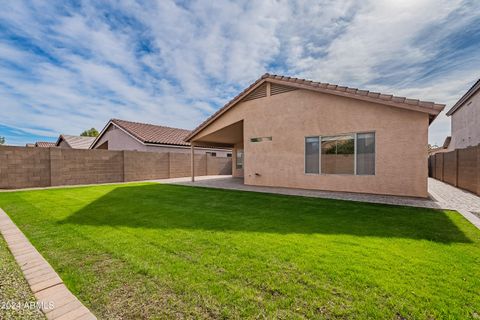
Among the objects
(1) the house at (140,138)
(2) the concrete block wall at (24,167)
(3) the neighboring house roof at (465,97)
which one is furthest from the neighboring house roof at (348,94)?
(2) the concrete block wall at (24,167)

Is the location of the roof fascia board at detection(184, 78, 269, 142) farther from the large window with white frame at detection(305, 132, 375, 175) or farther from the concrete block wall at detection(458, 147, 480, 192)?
the concrete block wall at detection(458, 147, 480, 192)

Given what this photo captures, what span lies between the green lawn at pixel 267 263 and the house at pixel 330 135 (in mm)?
2968

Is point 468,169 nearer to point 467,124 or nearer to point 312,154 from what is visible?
point 312,154

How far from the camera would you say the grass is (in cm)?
219

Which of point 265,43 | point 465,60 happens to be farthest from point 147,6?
point 465,60

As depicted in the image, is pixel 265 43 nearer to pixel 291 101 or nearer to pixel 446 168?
pixel 291 101

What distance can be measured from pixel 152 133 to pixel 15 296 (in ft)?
75.4

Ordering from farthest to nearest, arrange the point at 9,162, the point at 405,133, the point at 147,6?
the point at 9,162
the point at 147,6
the point at 405,133

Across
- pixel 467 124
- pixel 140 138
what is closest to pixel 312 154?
pixel 467 124

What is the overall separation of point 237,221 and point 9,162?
15458 millimetres

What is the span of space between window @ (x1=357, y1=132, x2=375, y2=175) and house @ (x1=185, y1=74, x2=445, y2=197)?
4 centimetres

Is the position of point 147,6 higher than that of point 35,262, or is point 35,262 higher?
point 147,6

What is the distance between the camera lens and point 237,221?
5559 mm

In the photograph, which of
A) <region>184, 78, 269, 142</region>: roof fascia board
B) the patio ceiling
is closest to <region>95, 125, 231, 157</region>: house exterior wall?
the patio ceiling
